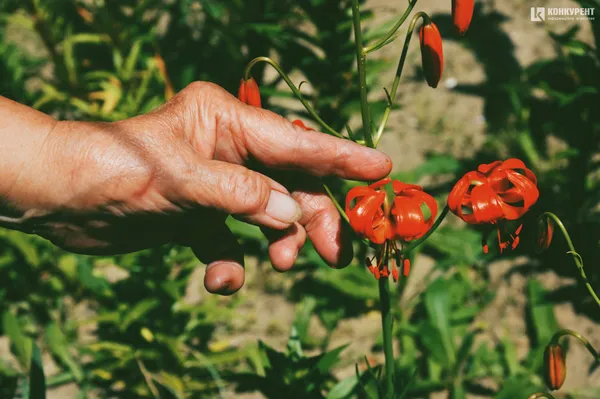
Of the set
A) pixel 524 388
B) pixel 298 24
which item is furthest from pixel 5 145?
pixel 298 24

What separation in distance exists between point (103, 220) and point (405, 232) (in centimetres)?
89

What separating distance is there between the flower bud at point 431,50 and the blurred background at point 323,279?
0.96 metres

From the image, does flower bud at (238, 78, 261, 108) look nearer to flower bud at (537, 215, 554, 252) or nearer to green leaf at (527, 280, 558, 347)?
flower bud at (537, 215, 554, 252)

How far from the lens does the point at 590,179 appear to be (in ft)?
9.57

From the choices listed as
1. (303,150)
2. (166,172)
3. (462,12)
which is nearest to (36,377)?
(166,172)

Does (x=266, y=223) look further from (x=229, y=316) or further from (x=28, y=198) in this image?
(x=229, y=316)

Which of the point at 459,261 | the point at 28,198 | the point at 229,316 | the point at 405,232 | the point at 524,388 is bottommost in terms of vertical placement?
the point at 524,388

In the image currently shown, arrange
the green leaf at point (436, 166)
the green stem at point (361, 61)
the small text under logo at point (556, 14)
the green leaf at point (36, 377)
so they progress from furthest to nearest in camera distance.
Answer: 1. the small text under logo at point (556, 14)
2. the green leaf at point (436, 166)
3. the green leaf at point (36, 377)
4. the green stem at point (361, 61)

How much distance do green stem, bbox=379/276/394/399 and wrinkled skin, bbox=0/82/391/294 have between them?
1.14ft

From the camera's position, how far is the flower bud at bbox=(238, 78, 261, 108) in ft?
5.14

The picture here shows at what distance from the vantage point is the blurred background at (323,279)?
8.09 feet

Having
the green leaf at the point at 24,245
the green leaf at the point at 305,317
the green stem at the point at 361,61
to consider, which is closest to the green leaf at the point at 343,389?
the green leaf at the point at 305,317

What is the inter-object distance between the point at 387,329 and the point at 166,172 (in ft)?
2.33

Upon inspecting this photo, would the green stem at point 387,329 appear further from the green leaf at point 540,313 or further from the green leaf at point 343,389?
the green leaf at point 540,313
